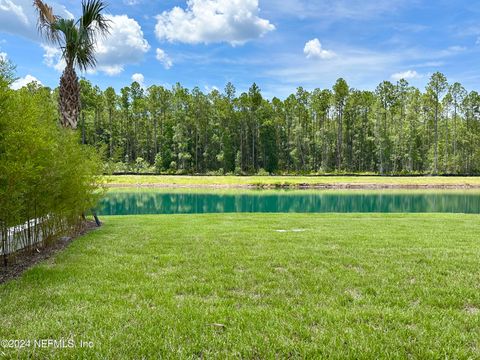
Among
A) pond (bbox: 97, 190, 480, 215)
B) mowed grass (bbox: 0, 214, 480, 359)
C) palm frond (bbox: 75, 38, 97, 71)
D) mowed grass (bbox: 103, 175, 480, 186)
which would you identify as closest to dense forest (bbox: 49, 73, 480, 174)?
mowed grass (bbox: 103, 175, 480, 186)

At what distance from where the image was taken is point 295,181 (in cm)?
4784

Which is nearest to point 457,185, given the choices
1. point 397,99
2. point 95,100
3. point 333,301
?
point 397,99

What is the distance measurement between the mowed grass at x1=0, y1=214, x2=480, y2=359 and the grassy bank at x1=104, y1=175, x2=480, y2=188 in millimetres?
37055

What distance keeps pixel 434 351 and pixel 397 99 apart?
86.0 metres

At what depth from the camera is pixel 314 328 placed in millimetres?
4344

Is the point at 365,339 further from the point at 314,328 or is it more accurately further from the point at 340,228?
the point at 340,228

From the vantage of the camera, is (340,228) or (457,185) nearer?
(340,228)

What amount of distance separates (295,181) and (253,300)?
4321cm

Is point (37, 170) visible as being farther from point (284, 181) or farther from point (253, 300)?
point (284, 181)

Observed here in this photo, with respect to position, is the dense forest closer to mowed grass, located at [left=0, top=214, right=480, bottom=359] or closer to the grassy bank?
the grassy bank

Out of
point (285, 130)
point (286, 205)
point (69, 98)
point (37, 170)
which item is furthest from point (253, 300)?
point (285, 130)

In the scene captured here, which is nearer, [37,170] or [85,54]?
[37,170]

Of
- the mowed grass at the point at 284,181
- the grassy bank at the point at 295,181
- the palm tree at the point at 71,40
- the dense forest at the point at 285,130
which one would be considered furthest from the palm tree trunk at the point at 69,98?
the dense forest at the point at 285,130

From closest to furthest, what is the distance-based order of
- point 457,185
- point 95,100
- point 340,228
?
point 340,228 < point 457,185 < point 95,100
